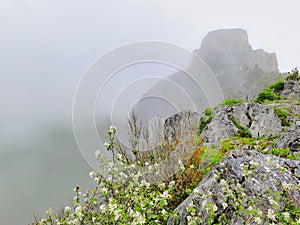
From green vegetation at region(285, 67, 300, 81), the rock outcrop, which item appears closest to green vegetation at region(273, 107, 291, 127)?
the rock outcrop

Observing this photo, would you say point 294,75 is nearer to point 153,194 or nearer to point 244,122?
point 244,122

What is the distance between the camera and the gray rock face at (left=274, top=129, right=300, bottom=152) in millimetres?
5430

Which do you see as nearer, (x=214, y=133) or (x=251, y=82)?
(x=214, y=133)

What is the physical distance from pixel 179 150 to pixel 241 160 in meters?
1.66

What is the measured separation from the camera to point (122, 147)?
563 centimetres

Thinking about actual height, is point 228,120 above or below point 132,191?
above

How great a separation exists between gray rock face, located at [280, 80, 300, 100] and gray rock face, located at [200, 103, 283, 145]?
6.35 m

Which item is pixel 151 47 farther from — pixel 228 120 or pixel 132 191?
pixel 228 120

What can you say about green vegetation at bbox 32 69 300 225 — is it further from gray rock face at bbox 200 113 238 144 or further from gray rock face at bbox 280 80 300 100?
gray rock face at bbox 280 80 300 100

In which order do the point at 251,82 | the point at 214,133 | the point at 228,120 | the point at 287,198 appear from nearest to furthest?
the point at 287,198 < the point at 214,133 < the point at 228,120 < the point at 251,82

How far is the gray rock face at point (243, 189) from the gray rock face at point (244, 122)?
4637 mm

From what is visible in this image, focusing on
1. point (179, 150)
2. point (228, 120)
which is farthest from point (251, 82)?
point (179, 150)

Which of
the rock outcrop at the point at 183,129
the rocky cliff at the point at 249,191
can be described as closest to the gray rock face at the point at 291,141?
the rocky cliff at the point at 249,191

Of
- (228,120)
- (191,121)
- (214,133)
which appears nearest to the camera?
(191,121)
